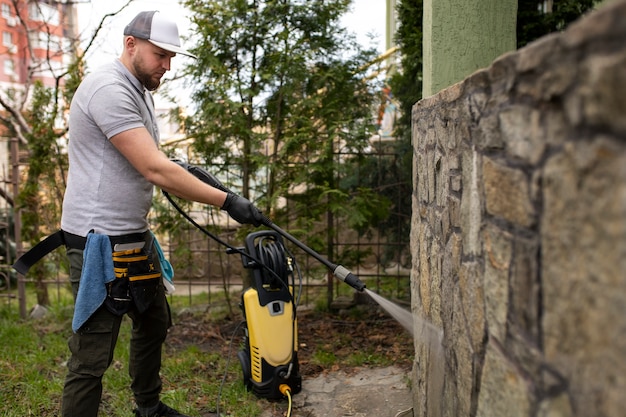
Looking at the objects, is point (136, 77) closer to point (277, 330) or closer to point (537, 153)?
point (277, 330)

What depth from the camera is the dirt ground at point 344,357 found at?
11.2 ft

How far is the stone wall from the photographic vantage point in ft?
3.10

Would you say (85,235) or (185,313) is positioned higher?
(85,235)

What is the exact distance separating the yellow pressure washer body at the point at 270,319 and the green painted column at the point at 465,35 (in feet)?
4.31

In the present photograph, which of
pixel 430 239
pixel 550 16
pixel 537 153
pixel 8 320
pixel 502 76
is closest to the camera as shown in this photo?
pixel 537 153

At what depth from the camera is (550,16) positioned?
4.31 metres

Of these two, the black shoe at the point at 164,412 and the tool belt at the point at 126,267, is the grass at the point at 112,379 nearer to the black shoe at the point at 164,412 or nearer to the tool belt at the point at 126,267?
the black shoe at the point at 164,412

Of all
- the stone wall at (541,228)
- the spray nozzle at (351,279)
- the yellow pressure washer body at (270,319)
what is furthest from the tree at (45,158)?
the stone wall at (541,228)

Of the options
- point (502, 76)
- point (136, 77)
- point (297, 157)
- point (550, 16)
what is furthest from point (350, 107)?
point (502, 76)

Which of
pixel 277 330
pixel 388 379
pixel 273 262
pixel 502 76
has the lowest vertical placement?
pixel 388 379

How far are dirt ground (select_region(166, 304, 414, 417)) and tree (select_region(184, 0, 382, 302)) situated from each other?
3.05 feet

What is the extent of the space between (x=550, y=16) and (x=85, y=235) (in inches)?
140

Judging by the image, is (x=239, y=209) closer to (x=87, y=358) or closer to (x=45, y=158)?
(x=87, y=358)

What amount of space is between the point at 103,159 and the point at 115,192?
0.16 metres
